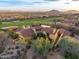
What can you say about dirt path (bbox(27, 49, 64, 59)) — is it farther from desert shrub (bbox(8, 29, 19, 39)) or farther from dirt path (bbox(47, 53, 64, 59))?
desert shrub (bbox(8, 29, 19, 39))

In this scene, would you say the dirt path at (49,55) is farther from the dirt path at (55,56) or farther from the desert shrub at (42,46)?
the desert shrub at (42,46)

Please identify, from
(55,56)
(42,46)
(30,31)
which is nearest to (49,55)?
(55,56)

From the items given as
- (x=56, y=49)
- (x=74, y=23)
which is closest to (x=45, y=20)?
(x=74, y=23)

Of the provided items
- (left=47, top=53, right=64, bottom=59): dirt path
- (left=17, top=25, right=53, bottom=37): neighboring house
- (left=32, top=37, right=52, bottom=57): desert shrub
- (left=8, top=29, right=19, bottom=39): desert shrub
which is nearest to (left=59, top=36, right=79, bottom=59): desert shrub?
(left=47, top=53, right=64, bottom=59): dirt path

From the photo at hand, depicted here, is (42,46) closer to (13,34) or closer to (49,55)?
(49,55)

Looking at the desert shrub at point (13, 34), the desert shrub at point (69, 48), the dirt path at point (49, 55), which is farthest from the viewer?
the desert shrub at point (13, 34)

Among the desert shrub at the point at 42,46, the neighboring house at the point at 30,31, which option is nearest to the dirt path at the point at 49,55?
the desert shrub at the point at 42,46
